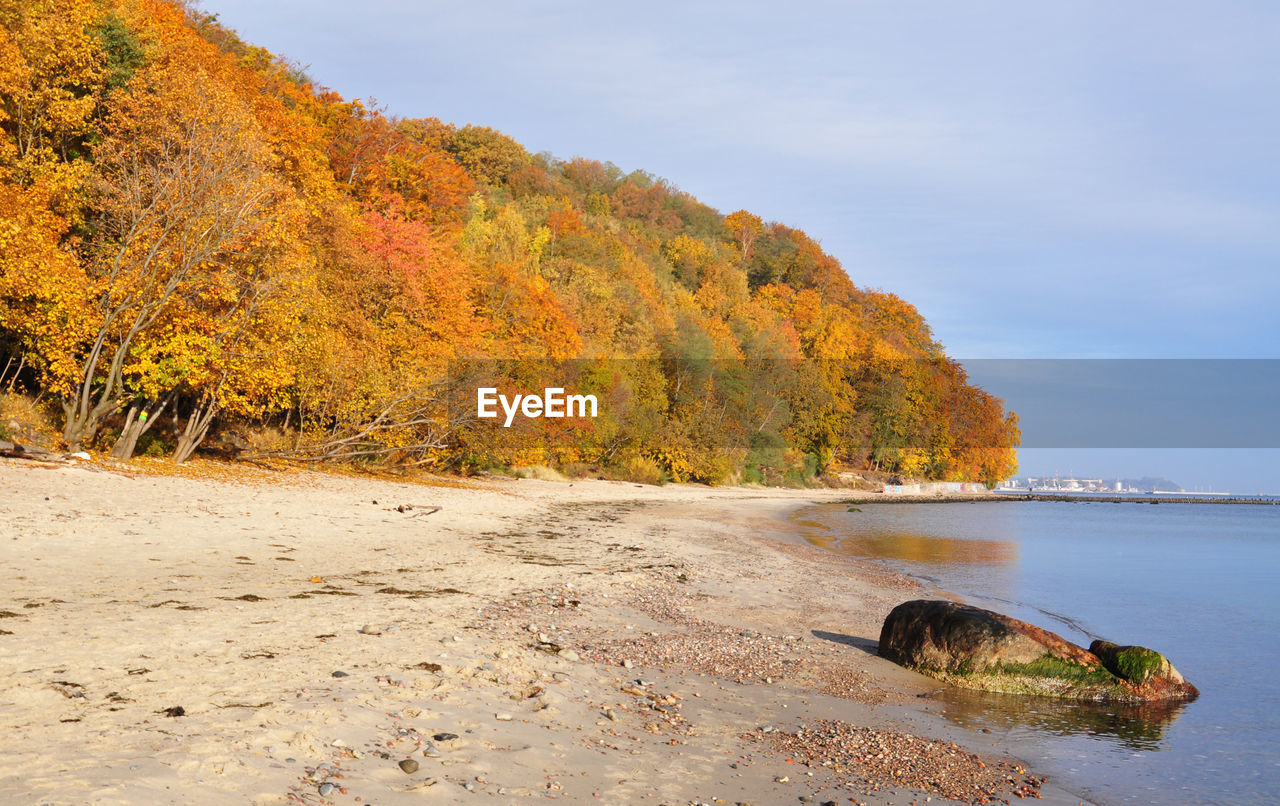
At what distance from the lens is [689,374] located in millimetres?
61281

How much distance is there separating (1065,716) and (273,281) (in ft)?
71.9

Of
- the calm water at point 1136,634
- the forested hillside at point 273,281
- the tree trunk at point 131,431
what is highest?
the forested hillside at point 273,281

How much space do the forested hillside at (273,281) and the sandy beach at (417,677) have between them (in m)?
7.54

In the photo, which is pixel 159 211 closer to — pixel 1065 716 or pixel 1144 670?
pixel 1065 716

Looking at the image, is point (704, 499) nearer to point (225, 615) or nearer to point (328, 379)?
point (328, 379)

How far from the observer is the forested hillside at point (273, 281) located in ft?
70.6

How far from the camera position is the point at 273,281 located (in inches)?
915

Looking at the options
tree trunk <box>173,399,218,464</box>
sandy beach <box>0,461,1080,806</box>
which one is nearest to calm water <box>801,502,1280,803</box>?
sandy beach <box>0,461,1080,806</box>

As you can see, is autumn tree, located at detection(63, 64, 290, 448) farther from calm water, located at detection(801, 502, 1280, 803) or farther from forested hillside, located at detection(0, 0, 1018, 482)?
calm water, located at detection(801, 502, 1280, 803)

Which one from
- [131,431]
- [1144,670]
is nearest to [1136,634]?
[1144,670]

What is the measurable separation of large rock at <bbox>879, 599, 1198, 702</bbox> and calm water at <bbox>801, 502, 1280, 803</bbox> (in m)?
0.26

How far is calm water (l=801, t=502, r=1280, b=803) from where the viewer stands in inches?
288

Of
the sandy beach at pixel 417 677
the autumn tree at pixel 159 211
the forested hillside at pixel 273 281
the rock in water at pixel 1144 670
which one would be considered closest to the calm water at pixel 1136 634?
the rock in water at pixel 1144 670

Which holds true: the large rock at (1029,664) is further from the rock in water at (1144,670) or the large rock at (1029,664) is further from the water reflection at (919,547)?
the water reflection at (919,547)
